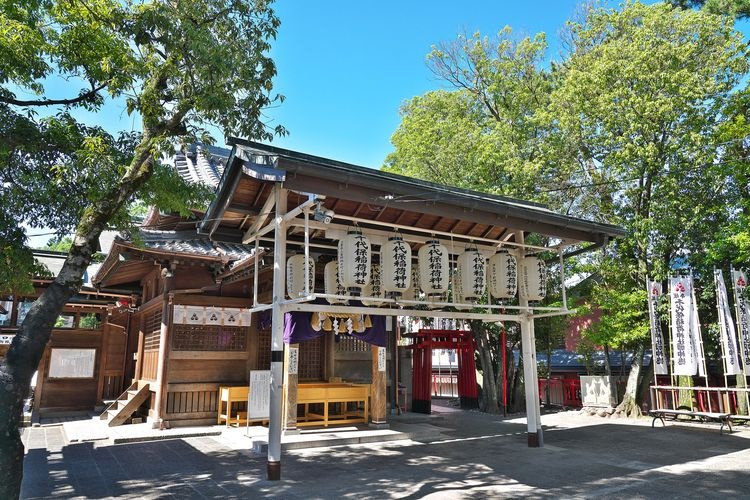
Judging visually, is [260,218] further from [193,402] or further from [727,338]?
[727,338]

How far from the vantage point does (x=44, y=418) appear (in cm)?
1417

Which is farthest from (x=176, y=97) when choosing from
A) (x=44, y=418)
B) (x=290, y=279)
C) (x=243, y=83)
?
(x=44, y=418)

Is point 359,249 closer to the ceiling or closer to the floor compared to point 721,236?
closer to the floor

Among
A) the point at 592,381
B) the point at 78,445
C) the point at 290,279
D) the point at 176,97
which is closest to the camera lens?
the point at 176,97

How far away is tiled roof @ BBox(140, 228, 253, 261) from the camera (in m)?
11.0

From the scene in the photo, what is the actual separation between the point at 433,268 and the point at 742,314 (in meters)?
11.1

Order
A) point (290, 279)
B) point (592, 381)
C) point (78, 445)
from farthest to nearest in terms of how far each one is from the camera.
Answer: point (592, 381) → point (78, 445) → point (290, 279)

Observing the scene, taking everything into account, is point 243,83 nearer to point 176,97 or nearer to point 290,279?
point 176,97

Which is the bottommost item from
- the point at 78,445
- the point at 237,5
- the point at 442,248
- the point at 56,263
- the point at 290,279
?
the point at 78,445

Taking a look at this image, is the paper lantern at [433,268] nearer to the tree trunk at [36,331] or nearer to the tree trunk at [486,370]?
the tree trunk at [36,331]

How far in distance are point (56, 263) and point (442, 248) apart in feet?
52.1

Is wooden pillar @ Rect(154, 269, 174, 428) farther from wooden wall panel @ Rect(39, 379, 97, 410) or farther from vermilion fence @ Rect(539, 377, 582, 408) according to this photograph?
vermilion fence @ Rect(539, 377, 582, 408)

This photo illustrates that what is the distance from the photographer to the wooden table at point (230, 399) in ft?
39.3

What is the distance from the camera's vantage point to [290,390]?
1162 centimetres
